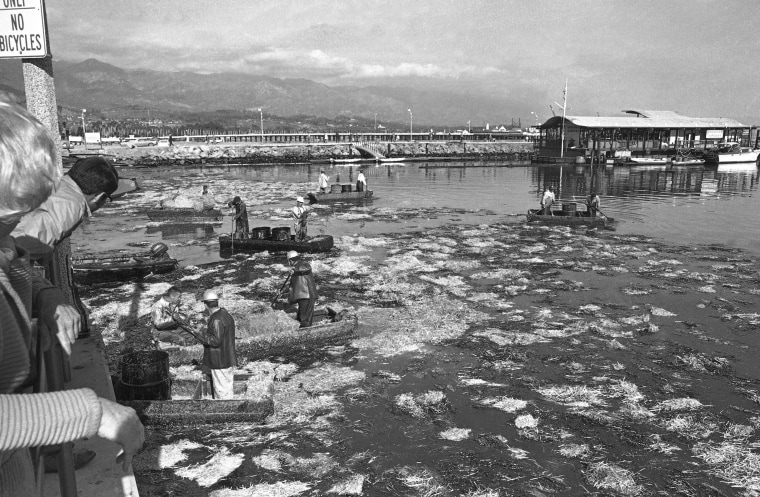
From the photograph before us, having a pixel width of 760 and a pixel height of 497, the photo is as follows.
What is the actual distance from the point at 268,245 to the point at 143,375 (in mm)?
12099

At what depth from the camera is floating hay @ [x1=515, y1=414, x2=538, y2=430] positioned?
8.90 meters

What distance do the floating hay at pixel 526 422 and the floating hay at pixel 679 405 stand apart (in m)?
2.19

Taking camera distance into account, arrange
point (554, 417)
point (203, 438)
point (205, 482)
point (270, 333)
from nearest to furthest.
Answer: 1. point (205, 482)
2. point (203, 438)
3. point (554, 417)
4. point (270, 333)

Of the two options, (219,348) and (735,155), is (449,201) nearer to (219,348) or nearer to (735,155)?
(219,348)

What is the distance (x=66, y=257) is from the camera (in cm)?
746

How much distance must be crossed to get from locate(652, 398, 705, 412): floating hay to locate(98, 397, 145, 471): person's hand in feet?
30.8

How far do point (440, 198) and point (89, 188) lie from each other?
35.5m

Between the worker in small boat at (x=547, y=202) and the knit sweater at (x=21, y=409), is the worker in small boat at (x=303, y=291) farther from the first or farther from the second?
the worker in small boat at (x=547, y=202)

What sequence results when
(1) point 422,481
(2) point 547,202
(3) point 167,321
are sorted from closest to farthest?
(1) point 422,481 → (3) point 167,321 → (2) point 547,202

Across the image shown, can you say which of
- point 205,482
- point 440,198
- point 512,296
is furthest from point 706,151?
point 205,482

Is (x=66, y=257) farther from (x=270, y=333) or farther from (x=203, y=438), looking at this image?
(x=270, y=333)

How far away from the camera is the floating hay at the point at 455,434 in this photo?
8.55 meters

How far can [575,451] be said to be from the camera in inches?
324

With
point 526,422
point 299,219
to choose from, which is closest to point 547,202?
point 299,219
